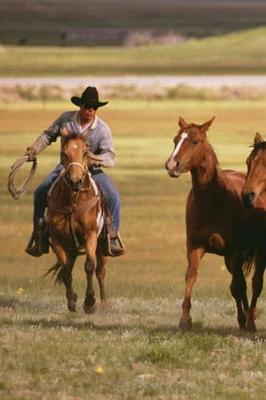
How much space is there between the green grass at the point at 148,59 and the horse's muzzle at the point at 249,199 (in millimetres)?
47630

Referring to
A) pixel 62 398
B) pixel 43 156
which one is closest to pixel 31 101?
pixel 43 156

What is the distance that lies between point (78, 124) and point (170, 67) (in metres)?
51.5

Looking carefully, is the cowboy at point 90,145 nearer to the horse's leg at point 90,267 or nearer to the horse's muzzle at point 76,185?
the horse's muzzle at point 76,185

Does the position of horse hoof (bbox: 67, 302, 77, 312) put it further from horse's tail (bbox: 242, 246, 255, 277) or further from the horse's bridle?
horse's tail (bbox: 242, 246, 255, 277)

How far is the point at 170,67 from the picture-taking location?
66438 mm

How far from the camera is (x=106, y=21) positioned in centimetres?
11006

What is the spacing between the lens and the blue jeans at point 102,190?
15.2 meters

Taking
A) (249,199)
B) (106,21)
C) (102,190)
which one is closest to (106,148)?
(102,190)

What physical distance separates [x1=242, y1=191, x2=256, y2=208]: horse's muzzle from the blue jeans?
3.40 metres

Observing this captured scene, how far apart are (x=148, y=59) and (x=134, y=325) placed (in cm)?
6004

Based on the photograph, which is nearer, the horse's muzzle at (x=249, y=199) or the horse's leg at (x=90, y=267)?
the horse's muzzle at (x=249, y=199)

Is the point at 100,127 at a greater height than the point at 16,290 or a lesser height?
greater

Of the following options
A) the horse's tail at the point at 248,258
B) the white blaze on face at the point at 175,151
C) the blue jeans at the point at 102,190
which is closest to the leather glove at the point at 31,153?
the blue jeans at the point at 102,190

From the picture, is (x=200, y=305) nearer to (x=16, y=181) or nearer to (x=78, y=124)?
(x=78, y=124)
